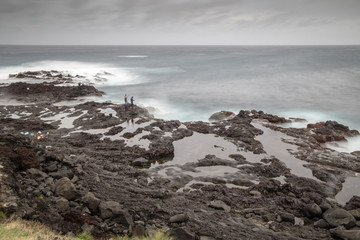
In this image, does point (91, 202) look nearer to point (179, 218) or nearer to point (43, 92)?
point (179, 218)

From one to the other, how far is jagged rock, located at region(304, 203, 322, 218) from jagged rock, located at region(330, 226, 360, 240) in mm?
1556

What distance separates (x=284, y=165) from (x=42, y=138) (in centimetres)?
A: 1965

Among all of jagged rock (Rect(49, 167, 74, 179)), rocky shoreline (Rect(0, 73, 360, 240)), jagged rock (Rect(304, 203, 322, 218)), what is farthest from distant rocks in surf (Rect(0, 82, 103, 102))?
jagged rock (Rect(304, 203, 322, 218))

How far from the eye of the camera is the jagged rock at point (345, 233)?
383 inches

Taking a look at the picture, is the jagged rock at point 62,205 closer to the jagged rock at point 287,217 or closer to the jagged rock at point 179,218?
the jagged rock at point 179,218

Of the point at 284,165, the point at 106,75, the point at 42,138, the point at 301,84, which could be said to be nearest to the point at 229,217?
the point at 284,165

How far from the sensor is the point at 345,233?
392 inches

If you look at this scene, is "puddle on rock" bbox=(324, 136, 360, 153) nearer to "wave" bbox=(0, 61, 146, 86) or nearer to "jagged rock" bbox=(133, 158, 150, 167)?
"jagged rock" bbox=(133, 158, 150, 167)

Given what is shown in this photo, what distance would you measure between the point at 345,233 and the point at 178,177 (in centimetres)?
911

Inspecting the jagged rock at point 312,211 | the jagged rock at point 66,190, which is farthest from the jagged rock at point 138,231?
the jagged rock at point 312,211

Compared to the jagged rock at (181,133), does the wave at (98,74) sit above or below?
above

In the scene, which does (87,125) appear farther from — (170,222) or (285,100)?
(285,100)

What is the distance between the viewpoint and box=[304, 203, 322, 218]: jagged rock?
11.9 metres

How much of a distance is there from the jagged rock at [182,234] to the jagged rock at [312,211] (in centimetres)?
642
